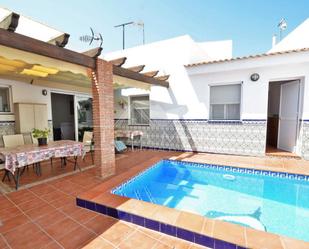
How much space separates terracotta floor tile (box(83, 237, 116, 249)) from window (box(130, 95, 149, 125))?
683 centimetres

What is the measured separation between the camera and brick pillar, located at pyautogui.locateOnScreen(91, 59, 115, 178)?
4473 millimetres

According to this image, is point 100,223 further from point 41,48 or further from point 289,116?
point 289,116

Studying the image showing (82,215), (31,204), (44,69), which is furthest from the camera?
(44,69)

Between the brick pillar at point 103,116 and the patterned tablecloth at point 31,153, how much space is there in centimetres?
86

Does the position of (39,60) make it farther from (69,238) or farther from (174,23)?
(174,23)

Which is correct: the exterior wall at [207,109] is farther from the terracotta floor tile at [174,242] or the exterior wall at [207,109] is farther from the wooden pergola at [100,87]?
the terracotta floor tile at [174,242]

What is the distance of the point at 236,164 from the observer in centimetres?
560

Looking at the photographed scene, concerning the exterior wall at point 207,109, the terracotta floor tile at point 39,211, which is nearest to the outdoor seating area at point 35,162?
the terracotta floor tile at point 39,211

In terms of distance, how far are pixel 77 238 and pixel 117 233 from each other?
560 millimetres

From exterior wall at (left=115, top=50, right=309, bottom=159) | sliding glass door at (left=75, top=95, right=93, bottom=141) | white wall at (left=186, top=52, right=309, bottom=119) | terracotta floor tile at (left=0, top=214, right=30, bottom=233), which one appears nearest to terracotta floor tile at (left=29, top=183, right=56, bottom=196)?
terracotta floor tile at (left=0, top=214, right=30, bottom=233)

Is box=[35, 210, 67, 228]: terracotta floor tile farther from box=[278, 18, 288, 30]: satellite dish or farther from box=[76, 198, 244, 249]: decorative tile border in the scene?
box=[278, 18, 288, 30]: satellite dish

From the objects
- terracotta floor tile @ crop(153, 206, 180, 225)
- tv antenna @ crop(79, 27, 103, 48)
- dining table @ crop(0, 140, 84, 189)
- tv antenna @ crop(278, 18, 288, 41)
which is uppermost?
tv antenna @ crop(278, 18, 288, 41)

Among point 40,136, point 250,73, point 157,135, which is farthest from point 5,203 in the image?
point 250,73

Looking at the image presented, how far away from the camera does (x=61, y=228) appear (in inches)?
106
